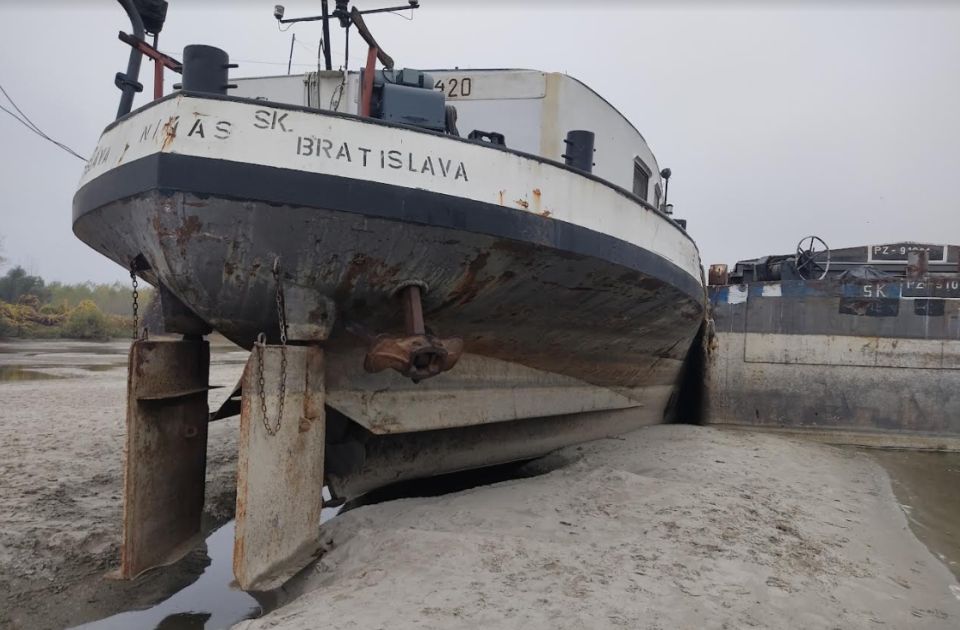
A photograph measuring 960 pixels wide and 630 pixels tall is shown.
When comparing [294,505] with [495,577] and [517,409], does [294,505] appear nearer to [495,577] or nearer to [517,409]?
[495,577]

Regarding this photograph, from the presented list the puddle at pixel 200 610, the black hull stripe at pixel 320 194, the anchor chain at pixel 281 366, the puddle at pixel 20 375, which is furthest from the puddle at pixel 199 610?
the puddle at pixel 20 375

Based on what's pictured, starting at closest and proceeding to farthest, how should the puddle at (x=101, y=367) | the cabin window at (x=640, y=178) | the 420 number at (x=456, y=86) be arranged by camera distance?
the 420 number at (x=456, y=86)
the cabin window at (x=640, y=178)
the puddle at (x=101, y=367)

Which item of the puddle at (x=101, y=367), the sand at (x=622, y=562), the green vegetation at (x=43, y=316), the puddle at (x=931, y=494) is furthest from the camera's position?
the green vegetation at (x=43, y=316)

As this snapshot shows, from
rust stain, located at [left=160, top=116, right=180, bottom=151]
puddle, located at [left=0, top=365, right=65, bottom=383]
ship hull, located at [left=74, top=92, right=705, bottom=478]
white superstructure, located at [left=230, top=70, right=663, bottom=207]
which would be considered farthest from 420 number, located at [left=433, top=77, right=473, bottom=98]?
puddle, located at [left=0, top=365, right=65, bottom=383]

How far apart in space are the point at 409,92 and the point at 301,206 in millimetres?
1323

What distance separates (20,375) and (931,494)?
1900cm

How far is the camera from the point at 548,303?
16.7 ft

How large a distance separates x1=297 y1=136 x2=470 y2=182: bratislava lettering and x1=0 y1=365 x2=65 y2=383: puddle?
Answer: 47.7ft

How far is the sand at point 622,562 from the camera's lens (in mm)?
2957

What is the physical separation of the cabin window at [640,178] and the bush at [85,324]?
1384 inches

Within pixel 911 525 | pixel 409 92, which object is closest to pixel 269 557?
pixel 409 92

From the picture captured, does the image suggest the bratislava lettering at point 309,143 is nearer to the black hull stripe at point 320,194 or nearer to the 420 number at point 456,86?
the black hull stripe at point 320,194

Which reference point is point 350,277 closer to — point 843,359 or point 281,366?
point 281,366

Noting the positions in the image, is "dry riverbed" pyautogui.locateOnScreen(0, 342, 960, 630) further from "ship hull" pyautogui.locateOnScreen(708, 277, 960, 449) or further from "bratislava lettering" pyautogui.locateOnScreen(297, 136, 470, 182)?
"ship hull" pyautogui.locateOnScreen(708, 277, 960, 449)
